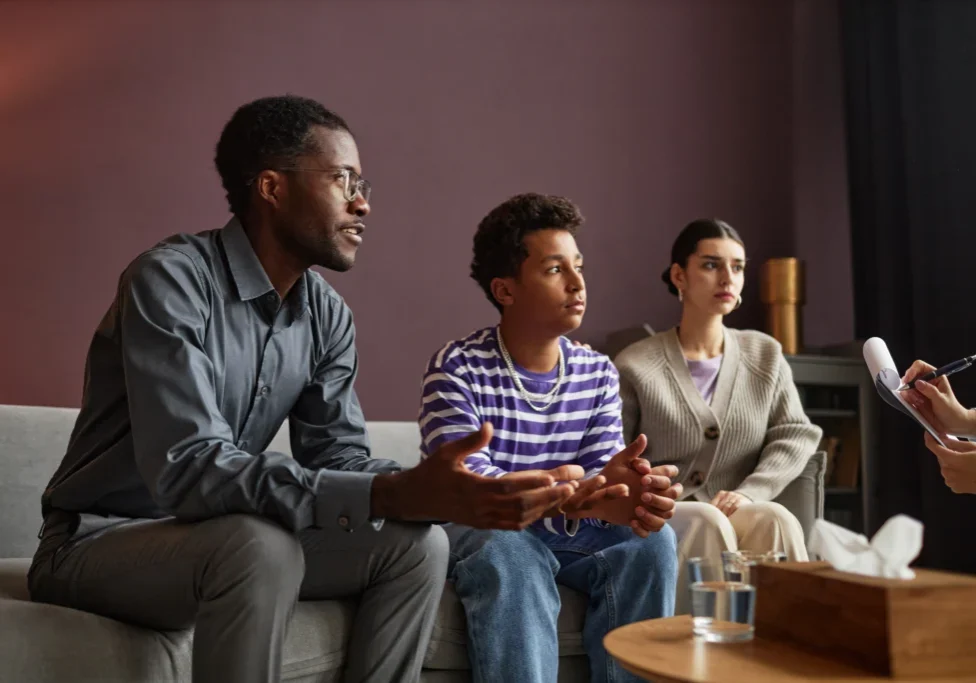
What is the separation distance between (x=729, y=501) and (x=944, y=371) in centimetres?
63

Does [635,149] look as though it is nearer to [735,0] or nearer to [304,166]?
[735,0]

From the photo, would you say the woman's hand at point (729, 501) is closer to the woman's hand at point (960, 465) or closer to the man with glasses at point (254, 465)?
the woman's hand at point (960, 465)

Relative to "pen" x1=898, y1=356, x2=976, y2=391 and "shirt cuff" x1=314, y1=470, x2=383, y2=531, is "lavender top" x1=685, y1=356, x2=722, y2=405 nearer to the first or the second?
"pen" x1=898, y1=356, x2=976, y2=391

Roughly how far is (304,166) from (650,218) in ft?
6.95

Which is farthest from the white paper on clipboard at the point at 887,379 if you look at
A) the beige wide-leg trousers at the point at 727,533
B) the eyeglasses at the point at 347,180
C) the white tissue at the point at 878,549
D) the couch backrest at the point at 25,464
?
the couch backrest at the point at 25,464

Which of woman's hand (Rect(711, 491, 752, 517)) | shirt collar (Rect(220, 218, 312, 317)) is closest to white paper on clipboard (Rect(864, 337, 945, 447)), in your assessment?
woman's hand (Rect(711, 491, 752, 517))

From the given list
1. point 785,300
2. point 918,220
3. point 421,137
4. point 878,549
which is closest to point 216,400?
point 878,549

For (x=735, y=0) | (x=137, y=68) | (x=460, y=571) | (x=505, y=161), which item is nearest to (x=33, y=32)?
(x=137, y=68)

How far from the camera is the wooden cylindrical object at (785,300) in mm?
3357

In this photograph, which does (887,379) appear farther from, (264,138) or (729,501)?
(264,138)

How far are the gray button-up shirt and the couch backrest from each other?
58cm

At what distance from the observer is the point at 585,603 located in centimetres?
180

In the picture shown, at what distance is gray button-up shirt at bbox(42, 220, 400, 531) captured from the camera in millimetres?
1336

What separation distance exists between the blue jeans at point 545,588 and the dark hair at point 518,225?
550 millimetres
